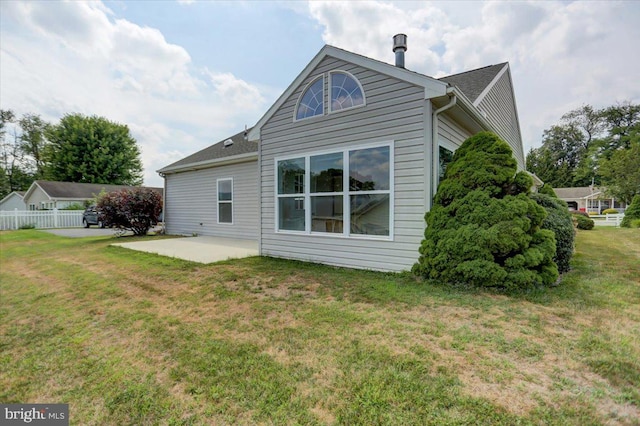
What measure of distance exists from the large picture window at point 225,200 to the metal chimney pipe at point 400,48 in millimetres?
7098

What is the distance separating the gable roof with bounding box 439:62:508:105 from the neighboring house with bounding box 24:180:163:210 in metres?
22.5

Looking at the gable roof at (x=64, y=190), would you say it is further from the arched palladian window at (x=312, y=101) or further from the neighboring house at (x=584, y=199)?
the neighboring house at (x=584, y=199)

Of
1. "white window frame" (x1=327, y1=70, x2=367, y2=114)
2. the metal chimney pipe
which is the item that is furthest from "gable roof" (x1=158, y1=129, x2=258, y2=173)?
the metal chimney pipe

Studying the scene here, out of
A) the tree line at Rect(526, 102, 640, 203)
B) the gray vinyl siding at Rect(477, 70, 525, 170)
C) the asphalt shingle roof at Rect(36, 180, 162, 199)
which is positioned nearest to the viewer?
the gray vinyl siding at Rect(477, 70, 525, 170)

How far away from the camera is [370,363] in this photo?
2.31 metres

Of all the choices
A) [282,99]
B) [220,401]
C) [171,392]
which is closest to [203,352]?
[171,392]

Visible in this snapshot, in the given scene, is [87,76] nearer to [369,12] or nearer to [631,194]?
[369,12]

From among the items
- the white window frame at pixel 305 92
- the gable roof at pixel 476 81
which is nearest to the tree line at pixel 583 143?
the gable roof at pixel 476 81

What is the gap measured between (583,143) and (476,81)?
4530 cm

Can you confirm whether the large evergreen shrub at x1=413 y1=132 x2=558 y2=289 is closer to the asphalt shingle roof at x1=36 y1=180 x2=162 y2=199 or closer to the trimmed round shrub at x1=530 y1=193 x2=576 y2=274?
the trimmed round shrub at x1=530 y1=193 x2=576 y2=274

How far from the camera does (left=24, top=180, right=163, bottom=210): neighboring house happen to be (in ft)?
74.8

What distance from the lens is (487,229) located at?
431 centimetres

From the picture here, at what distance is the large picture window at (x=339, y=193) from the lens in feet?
17.7

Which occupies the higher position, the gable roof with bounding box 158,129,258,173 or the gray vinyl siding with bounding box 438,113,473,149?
the gable roof with bounding box 158,129,258,173
